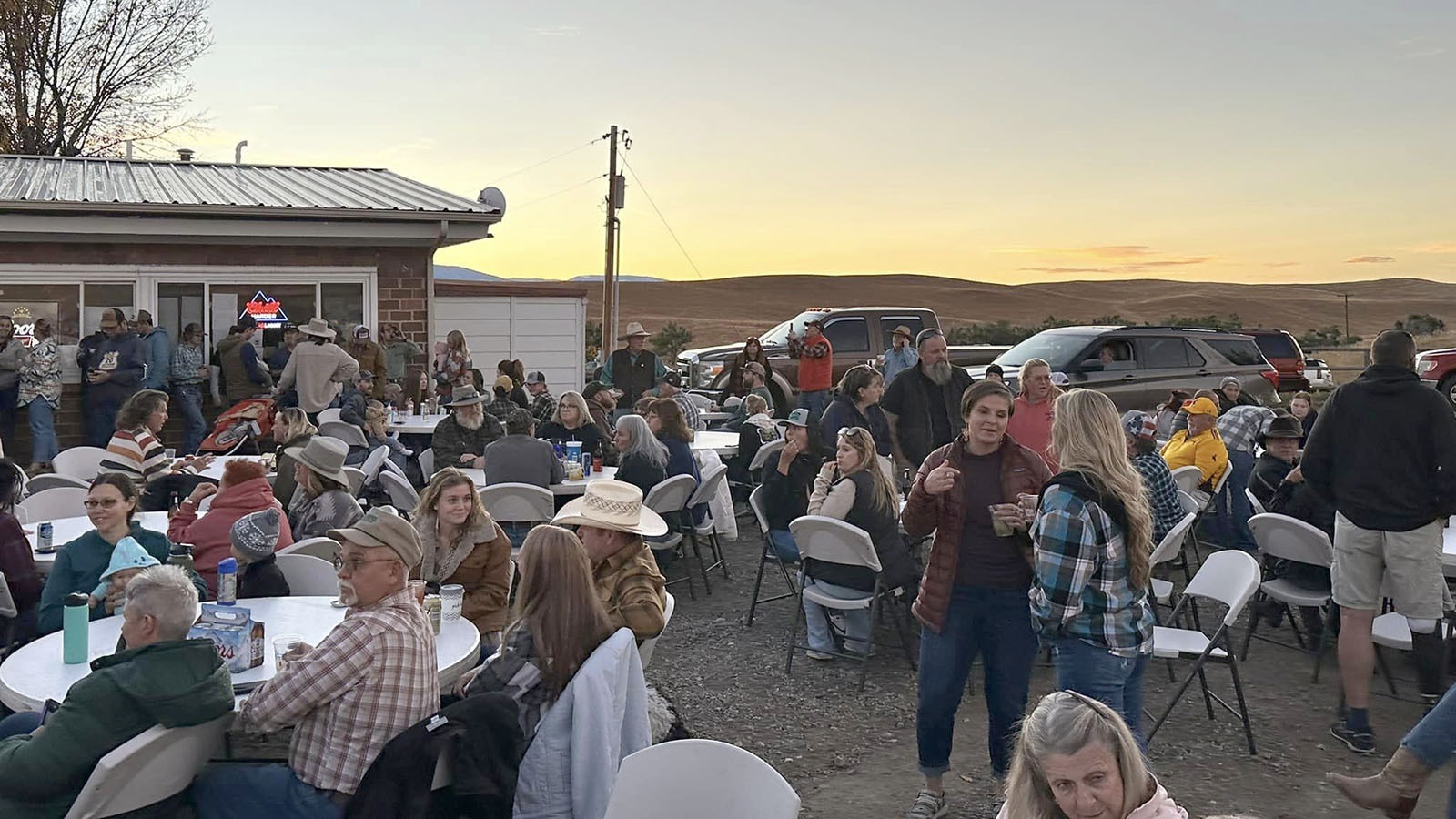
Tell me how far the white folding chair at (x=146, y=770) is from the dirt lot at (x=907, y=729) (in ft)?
7.92

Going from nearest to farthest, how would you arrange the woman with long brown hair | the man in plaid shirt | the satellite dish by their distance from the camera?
the woman with long brown hair, the man in plaid shirt, the satellite dish

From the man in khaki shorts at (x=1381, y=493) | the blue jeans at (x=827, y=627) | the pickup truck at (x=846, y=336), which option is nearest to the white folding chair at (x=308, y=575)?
the blue jeans at (x=827, y=627)

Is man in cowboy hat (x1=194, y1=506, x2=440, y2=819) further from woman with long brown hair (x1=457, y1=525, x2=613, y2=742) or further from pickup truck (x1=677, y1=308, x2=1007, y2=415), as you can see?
pickup truck (x1=677, y1=308, x2=1007, y2=415)

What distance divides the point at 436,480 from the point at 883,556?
246cm

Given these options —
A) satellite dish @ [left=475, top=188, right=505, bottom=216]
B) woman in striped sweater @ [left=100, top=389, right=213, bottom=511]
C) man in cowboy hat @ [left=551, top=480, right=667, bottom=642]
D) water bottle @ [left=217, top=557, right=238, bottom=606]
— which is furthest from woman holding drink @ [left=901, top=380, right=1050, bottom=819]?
satellite dish @ [left=475, top=188, right=505, bottom=216]

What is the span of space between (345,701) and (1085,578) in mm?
2329

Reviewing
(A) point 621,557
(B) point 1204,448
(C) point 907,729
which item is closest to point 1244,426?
(B) point 1204,448

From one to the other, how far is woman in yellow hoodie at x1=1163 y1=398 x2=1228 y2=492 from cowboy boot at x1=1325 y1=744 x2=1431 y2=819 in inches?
198

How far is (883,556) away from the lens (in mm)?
6270

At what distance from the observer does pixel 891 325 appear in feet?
58.0

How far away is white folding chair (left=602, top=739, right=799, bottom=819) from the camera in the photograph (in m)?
2.83

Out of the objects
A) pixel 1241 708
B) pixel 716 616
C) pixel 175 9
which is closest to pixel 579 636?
pixel 1241 708

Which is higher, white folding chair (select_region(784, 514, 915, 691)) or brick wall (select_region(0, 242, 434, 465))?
brick wall (select_region(0, 242, 434, 465))

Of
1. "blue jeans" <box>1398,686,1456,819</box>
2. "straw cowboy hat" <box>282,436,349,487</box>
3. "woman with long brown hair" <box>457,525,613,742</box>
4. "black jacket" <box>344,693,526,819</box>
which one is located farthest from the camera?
"straw cowboy hat" <box>282,436,349,487</box>
